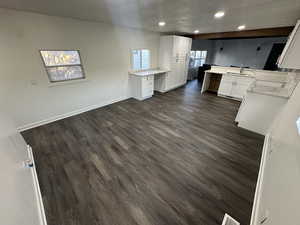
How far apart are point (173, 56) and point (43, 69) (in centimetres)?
440

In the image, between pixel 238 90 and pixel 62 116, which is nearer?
pixel 62 116

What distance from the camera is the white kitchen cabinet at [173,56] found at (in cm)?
510

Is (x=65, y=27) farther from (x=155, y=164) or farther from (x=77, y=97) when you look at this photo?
(x=155, y=164)

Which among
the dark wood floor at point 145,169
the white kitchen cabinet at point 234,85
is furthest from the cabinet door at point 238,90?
the dark wood floor at point 145,169

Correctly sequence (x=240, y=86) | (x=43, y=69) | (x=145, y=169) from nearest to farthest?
1. (x=145, y=169)
2. (x=43, y=69)
3. (x=240, y=86)

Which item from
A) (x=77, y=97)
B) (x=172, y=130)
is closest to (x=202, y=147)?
(x=172, y=130)

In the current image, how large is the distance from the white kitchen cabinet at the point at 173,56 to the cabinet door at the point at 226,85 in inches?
76.2

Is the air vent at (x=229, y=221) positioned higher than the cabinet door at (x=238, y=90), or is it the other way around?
the cabinet door at (x=238, y=90)

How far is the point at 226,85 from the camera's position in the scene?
489cm

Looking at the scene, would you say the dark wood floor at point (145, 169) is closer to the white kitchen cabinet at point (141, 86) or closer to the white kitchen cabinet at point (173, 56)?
the white kitchen cabinet at point (141, 86)

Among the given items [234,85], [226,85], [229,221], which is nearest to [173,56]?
[226,85]

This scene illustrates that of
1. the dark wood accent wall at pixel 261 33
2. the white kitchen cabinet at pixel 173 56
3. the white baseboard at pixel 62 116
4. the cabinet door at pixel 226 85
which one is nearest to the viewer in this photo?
the white baseboard at pixel 62 116

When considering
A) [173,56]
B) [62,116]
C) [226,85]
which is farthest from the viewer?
[173,56]

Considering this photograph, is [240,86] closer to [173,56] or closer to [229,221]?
[173,56]
